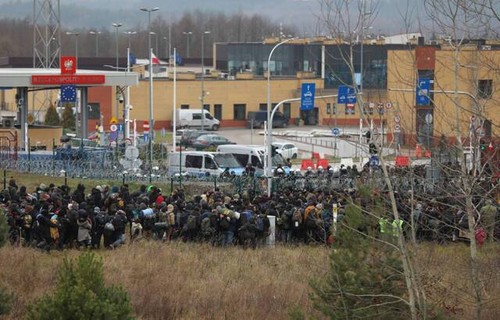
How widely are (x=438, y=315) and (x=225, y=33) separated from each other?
18299 cm

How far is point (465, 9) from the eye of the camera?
49.2ft

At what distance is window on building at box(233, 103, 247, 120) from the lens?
88.3 metres

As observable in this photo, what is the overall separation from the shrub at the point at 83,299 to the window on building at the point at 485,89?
239 inches

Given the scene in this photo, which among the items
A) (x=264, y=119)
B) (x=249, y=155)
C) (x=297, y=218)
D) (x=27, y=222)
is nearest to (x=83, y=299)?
(x=27, y=222)

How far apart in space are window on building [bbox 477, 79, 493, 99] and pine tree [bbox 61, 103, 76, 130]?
54.3m

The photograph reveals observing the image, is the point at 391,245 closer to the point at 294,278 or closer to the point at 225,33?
the point at 294,278

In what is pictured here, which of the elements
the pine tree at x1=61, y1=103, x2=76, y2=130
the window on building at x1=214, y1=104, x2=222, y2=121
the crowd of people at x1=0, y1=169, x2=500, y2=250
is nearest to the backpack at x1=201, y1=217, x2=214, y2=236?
the crowd of people at x1=0, y1=169, x2=500, y2=250

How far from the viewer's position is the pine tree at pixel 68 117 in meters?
72.6

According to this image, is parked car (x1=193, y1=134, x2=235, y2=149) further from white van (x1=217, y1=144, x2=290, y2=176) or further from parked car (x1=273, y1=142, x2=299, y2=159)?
white van (x1=217, y1=144, x2=290, y2=176)

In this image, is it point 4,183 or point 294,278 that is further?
point 4,183

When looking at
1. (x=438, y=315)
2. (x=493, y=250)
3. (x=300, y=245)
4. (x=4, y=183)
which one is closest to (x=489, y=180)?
(x=493, y=250)

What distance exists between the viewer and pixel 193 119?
8256 cm

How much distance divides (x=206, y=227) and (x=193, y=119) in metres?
57.4

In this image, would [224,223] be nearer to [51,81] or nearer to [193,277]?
[193,277]
